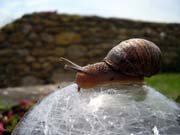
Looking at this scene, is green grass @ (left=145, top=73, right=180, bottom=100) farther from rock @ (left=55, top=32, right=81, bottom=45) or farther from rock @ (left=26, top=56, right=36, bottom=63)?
rock @ (left=26, top=56, right=36, bottom=63)

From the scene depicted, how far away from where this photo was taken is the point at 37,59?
12.1 metres

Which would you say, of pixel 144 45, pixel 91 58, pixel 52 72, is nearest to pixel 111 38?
pixel 91 58

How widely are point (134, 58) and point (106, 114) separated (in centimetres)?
37

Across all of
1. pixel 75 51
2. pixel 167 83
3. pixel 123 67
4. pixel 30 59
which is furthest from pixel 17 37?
pixel 123 67

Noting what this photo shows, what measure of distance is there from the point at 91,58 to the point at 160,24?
1982mm

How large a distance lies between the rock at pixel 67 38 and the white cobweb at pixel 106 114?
9160 mm

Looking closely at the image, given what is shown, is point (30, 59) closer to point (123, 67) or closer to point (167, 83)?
point (167, 83)

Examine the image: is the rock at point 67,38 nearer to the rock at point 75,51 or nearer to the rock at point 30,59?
the rock at point 75,51

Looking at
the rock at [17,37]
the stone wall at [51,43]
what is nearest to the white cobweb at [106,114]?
the stone wall at [51,43]

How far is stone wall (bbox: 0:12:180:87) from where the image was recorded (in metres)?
11.9

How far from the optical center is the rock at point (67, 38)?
12.3 metres

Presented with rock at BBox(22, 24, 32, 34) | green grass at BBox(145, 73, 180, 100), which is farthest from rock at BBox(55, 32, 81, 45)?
green grass at BBox(145, 73, 180, 100)

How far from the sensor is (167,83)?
35.2 feet

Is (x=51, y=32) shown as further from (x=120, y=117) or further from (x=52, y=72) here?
(x=120, y=117)
